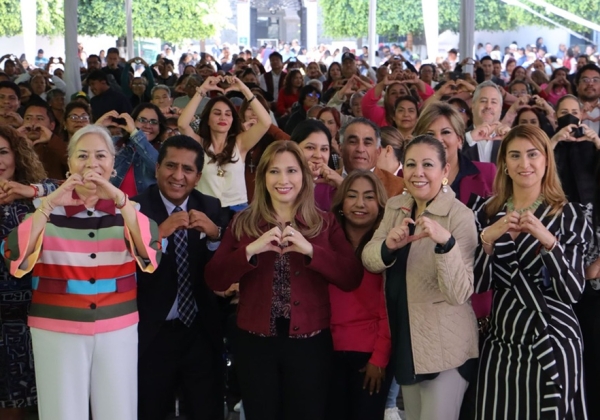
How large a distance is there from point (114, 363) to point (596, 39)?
39.4 meters

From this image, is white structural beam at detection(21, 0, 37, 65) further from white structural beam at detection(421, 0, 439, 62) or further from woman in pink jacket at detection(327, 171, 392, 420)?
woman in pink jacket at detection(327, 171, 392, 420)

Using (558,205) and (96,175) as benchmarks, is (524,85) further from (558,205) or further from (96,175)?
(96,175)

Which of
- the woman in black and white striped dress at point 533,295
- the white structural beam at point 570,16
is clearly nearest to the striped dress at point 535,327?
the woman in black and white striped dress at point 533,295

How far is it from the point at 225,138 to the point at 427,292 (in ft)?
7.67

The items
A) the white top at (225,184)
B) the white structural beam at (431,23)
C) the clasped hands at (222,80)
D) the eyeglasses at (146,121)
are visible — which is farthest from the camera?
the white structural beam at (431,23)

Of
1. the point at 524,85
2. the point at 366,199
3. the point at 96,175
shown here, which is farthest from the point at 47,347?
the point at 524,85

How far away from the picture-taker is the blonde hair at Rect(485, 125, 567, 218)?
362cm

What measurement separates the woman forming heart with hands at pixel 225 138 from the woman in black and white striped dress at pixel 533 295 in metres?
2.08

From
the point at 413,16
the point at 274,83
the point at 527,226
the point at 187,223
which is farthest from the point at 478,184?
the point at 413,16

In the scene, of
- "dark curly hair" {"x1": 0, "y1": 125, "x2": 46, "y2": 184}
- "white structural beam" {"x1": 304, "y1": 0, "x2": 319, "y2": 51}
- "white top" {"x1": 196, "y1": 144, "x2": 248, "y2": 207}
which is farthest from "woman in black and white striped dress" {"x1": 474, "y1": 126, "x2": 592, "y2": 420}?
"white structural beam" {"x1": 304, "y1": 0, "x2": 319, "y2": 51}

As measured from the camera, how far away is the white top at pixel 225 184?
524 cm

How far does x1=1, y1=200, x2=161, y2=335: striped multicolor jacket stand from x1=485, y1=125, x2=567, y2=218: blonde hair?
155 cm

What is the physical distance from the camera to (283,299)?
12.4ft

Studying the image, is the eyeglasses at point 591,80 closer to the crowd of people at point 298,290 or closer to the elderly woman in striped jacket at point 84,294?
the crowd of people at point 298,290
